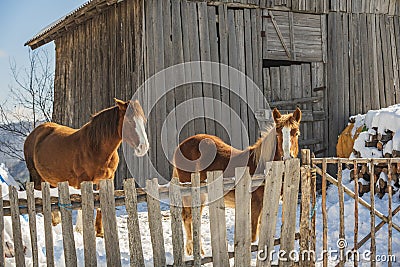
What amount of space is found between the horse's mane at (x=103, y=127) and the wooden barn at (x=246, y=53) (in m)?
3.14

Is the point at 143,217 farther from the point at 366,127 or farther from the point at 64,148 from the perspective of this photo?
the point at 366,127

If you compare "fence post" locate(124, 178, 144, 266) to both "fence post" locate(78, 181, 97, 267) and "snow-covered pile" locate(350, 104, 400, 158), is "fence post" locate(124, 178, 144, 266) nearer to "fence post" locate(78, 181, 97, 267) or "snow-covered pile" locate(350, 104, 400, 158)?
"fence post" locate(78, 181, 97, 267)

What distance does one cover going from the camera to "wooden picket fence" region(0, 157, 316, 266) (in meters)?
4.37

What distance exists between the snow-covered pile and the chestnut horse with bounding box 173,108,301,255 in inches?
162

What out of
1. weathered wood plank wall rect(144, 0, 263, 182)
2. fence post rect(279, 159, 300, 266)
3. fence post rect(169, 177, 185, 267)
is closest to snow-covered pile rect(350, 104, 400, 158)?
weathered wood plank wall rect(144, 0, 263, 182)

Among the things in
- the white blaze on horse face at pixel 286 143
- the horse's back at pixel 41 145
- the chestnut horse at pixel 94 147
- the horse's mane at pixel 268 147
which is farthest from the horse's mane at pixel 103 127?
the white blaze on horse face at pixel 286 143

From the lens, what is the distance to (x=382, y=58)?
13.0m

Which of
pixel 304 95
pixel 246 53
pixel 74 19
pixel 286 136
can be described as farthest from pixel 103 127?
pixel 304 95

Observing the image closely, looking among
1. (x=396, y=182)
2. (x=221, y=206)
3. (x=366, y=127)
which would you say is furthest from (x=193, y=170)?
(x=366, y=127)

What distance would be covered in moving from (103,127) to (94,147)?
324mm

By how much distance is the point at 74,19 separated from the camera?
12273 millimetres

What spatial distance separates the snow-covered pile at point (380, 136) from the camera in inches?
374

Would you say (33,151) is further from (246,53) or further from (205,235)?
(246,53)

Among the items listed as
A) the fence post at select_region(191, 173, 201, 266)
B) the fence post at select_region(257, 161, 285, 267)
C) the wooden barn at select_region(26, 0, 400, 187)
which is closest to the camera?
the fence post at select_region(191, 173, 201, 266)
